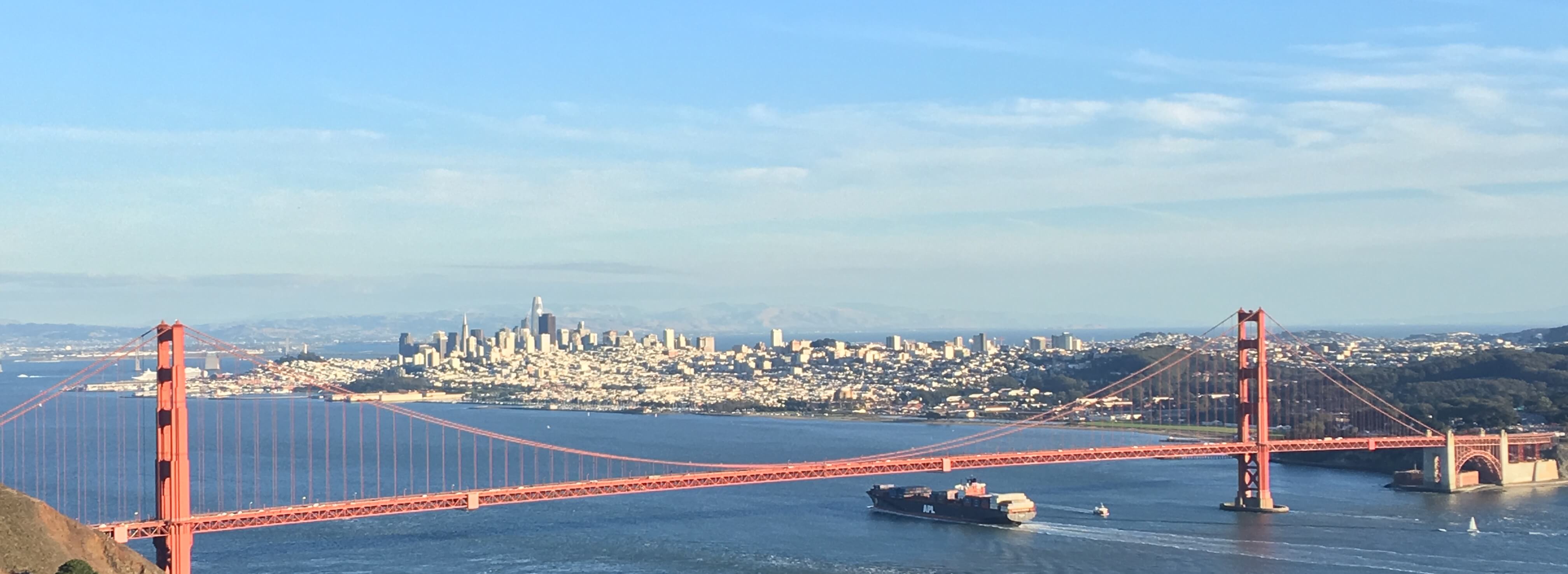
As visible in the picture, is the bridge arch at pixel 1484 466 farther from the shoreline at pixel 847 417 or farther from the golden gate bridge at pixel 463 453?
the shoreline at pixel 847 417

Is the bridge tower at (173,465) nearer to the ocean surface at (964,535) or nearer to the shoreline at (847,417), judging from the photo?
the ocean surface at (964,535)

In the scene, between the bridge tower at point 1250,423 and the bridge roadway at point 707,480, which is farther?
the bridge tower at point 1250,423

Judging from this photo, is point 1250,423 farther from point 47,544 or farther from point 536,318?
point 536,318

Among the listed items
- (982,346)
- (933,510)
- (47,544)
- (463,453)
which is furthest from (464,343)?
(47,544)

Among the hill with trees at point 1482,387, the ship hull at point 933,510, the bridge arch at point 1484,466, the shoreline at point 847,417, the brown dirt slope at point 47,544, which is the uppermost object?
the brown dirt slope at point 47,544

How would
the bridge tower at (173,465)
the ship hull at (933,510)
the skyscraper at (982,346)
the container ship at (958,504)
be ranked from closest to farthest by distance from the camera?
1. the bridge tower at (173,465)
2. the container ship at (958,504)
3. the ship hull at (933,510)
4. the skyscraper at (982,346)

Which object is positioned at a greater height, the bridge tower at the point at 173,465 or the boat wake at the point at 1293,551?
the bridge tower at the point at 173,465

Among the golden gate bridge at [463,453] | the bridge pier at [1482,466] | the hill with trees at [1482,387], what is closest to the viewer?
the golden gate bridge at [463,453]

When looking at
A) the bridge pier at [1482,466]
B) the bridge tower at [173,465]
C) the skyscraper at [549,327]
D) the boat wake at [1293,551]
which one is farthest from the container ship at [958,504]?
the skyscraper at [549,327]
